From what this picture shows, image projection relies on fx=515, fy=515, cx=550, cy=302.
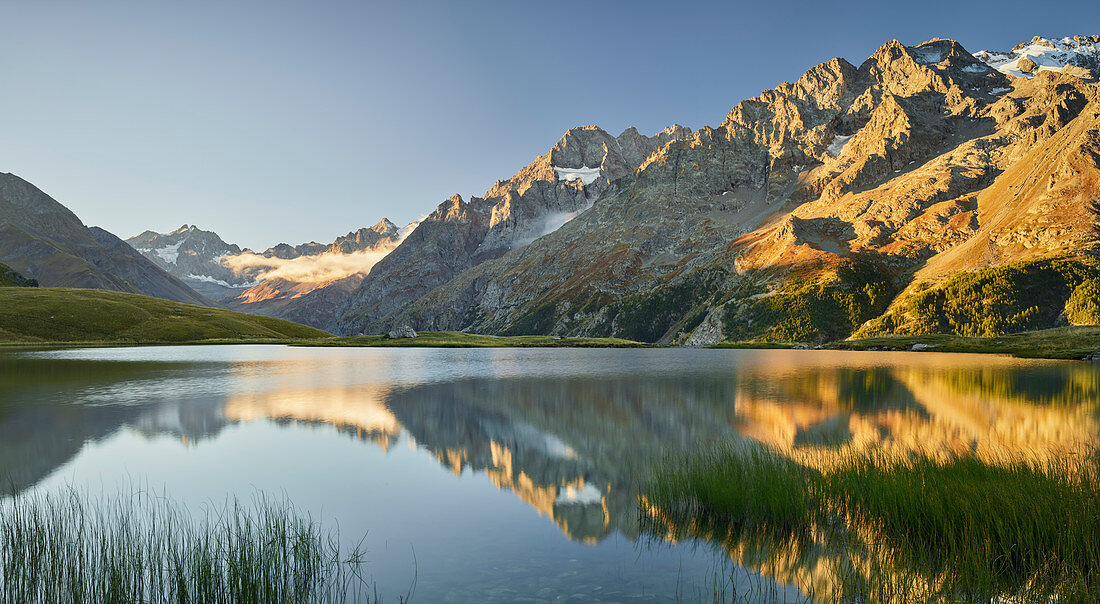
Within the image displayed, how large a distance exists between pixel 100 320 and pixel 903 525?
201 m

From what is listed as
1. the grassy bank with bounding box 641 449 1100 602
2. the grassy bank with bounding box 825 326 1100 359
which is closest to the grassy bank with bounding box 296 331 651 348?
the grassy bank with bounding box 825 326 1100 359

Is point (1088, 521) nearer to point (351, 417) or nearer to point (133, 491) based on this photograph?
point (133, 491)

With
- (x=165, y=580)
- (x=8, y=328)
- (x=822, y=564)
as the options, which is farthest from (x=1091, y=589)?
(x=8, y=328)

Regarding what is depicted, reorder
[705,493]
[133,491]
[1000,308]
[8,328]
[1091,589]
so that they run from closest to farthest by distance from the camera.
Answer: [1091,589], [705,493], [133,491], [8,328], [1000,308]

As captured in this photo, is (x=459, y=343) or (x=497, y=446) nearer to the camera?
(x=497, y=446)

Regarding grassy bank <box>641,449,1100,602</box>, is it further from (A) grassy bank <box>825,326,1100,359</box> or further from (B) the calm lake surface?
(A) grassy bank <box>825,326,1100,359</box>

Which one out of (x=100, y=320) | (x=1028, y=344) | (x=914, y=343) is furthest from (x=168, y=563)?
(x=100, y=320)

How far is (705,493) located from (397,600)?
8.50m

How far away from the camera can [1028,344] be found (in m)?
101

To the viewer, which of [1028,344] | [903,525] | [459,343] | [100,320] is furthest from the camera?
[459,343]

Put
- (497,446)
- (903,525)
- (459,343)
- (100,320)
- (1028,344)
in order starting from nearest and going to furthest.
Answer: (903,525), (497,446), (1028,344), (100,320), (459,343)

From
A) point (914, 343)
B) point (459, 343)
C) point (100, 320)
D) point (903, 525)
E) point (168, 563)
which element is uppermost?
point (100, 320)

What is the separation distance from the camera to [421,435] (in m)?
25.8

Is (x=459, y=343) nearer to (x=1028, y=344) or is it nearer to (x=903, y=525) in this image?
(x=1028, y=344)
